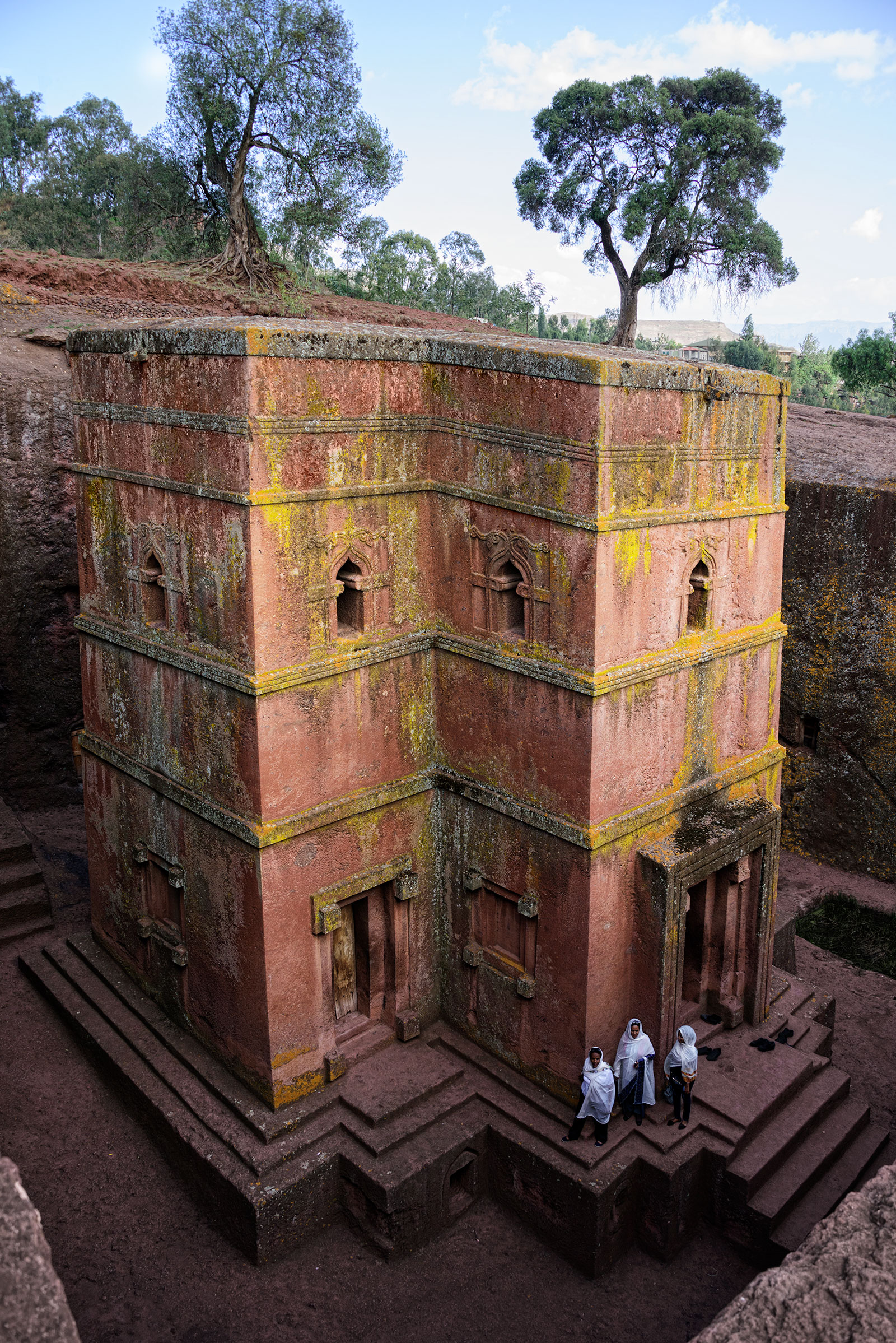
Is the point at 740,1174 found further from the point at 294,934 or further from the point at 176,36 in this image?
the point at 176,36

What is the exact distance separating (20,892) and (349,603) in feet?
21.0

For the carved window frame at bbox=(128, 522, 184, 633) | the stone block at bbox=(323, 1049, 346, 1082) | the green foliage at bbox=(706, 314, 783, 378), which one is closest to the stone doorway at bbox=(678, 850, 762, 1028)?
the stone block at bbox=(323, 1049, 346, 1082)

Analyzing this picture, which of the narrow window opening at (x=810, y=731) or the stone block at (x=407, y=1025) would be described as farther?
the narrow window opening at (x=810, y=731)

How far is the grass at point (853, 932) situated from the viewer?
44.9 ft

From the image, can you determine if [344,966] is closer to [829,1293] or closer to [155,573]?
[155,573]

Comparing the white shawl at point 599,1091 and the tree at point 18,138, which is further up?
Answer: the tree at point 18,138

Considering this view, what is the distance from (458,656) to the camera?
9555mm

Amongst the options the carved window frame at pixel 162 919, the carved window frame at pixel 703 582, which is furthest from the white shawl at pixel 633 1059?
the carved window frame at pixel 162 919

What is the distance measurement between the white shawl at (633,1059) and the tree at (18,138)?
29.8m

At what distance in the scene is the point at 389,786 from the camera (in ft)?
31.4

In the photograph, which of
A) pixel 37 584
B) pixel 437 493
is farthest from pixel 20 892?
pixel 437 493

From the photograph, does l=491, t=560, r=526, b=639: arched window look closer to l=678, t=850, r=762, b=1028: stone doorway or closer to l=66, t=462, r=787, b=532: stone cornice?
l=66, t=462, r=787, b=532: stone cornice

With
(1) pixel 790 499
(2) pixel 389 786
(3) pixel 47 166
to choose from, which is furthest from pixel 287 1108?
(3) pixel 47 166

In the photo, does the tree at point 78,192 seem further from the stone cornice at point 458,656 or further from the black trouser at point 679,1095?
the black trouser at point 679,1095
